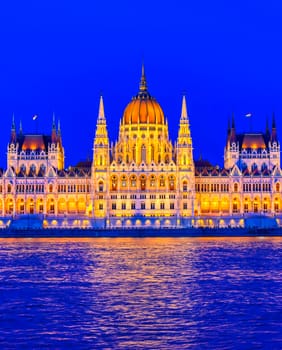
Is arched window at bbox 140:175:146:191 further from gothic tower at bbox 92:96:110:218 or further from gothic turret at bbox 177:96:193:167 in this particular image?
gothic turret at bbox 177:96:193:167

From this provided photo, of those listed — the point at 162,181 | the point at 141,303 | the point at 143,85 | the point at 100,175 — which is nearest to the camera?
the point at 141,303

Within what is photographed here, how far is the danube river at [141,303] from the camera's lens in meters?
34.4

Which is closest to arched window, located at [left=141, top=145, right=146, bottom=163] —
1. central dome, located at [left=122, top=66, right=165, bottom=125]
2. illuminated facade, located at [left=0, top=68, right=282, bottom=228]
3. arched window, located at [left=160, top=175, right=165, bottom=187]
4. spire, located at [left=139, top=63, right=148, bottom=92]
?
illuminated facade, located at [left=0, top=68, right=282, bottom=228]

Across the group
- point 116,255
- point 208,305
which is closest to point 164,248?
point 116,255

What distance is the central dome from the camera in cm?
14462

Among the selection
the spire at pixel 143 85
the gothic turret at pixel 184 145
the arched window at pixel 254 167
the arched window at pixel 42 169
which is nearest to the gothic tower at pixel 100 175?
the arched window at pixel 42 169

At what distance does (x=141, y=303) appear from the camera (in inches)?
1708

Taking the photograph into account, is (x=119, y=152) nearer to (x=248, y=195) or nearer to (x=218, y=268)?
(x=248, y=195)

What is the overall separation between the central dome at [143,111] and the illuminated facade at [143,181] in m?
0.18

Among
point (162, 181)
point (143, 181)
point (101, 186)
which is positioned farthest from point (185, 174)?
point (101, 186)

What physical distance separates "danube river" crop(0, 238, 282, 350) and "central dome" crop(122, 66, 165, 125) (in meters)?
73.2

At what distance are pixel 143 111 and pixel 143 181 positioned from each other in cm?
Result: 1443

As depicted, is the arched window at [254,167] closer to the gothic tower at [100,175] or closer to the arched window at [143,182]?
the arched window at [143,182]

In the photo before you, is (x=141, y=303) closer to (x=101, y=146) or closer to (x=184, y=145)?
(x=184, y=145)
